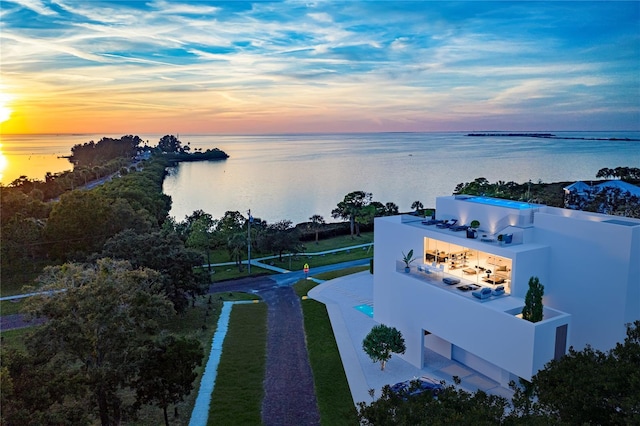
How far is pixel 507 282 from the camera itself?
15.1m

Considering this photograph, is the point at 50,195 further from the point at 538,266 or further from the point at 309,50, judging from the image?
the point at 538,266

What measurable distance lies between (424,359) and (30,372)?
12.9m

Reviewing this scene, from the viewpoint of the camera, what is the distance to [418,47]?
2662 centimetres

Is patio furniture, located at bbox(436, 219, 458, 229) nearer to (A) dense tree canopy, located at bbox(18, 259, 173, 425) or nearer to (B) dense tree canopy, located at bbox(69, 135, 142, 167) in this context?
(A) dense tree canopy, located at bbox(18, 259, 173, 425)

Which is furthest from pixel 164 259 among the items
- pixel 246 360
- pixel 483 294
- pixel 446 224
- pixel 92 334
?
pixel 483 294

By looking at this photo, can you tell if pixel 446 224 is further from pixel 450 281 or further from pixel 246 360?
pixel 246 360

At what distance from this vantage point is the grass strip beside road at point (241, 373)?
13531 mm

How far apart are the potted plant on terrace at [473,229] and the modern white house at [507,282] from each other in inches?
2.2

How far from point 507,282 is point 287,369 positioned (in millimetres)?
8647

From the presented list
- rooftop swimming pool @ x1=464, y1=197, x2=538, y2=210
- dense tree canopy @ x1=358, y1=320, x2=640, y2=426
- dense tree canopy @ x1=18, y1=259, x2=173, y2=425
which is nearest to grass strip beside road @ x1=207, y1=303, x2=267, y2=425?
dense tree canopy @ x1=18, y1=259, x2=173, y2=425

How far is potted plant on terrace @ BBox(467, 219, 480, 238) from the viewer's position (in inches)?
626

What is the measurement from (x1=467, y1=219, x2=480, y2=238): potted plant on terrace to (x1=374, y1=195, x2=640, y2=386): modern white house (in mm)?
55

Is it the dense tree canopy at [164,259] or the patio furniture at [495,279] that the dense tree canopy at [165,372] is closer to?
the dense tree canopy at [164,259]

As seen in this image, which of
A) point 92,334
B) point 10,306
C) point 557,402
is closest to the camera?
point 557,402
